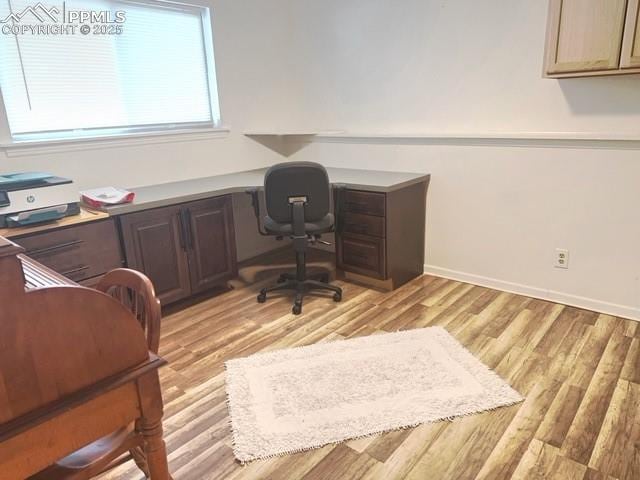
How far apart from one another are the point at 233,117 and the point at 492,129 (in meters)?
2.01

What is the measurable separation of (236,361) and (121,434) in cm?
121

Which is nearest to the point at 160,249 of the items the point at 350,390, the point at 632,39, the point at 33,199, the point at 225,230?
the point at 225,230

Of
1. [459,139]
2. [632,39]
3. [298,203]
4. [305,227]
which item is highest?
[632,39]

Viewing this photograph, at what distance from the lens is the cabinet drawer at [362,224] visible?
10.0 feet

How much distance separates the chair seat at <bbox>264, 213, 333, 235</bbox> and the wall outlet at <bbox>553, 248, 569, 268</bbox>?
4.84ft

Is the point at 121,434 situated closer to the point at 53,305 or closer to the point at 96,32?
the point at 53,305

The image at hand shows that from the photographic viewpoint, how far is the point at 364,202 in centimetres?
309

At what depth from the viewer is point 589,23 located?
7.35 feet

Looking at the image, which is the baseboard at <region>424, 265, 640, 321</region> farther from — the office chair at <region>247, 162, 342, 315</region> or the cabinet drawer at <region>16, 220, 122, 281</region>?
the cabinet drawer at <region>16, 220, 122, 281</region>

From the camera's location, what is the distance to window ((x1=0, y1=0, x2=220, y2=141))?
2605mm

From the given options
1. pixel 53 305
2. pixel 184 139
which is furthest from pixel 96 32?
pixel 53 305

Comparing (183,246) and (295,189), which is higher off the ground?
(295,189)

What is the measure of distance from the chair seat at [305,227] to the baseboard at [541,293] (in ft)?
3.40

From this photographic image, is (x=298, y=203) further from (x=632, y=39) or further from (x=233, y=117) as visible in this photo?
(x=632, y=39)
